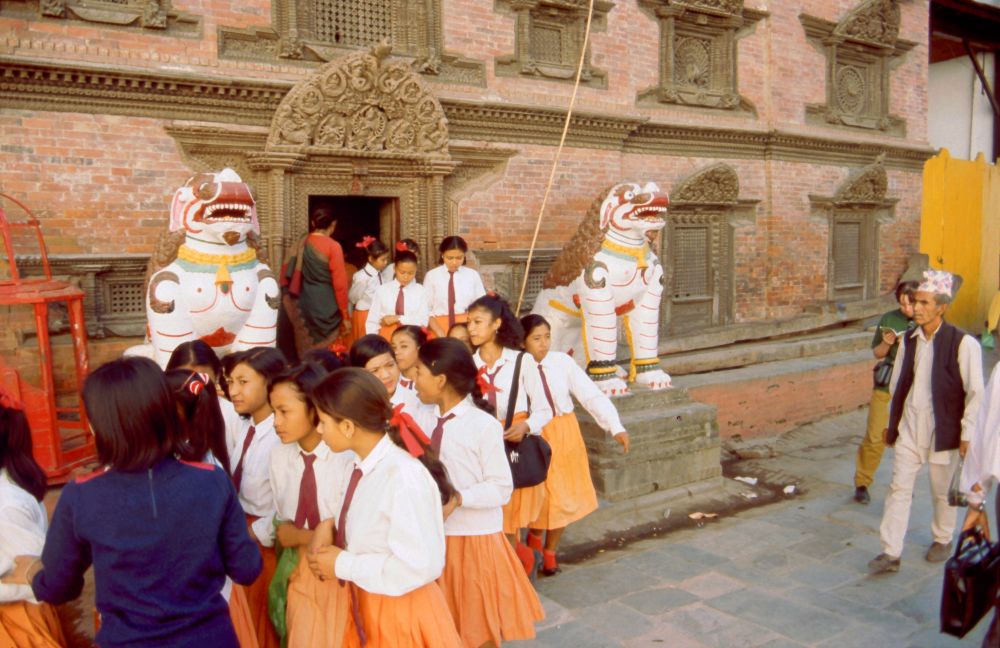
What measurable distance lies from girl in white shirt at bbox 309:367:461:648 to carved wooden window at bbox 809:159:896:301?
11253mm

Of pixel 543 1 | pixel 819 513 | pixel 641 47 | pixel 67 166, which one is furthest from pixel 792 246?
pixel 67 166

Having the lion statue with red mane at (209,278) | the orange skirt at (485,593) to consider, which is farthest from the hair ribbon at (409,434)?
the lion statue with red mane at (209,278)

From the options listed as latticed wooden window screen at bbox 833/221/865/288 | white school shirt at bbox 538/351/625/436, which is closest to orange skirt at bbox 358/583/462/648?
white school shirt at bbox 538/351/625/436

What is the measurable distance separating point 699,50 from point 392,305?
6.49m

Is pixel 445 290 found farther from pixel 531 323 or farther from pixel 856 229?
pixel 856 229

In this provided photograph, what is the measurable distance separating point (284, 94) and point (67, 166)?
1.99m

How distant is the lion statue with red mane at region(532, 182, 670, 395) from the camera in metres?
7.27

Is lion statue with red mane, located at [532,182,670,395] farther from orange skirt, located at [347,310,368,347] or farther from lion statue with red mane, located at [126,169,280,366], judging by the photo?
lion statue with red mane, located at [126,169,280,366]

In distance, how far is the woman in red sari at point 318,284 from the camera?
735cm

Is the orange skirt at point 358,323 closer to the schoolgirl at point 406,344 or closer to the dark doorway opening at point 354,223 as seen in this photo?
the dark doorway opening at point 354,223

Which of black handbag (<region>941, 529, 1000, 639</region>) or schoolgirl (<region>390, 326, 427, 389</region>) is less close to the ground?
schoolgirl (<region>390, 326, 427, 389</region>)

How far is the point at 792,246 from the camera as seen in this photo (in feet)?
40.4

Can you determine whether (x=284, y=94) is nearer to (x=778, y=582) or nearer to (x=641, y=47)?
(x=641, y=47)

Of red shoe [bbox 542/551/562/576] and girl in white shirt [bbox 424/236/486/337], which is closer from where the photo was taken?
red shoe [bbox 542/551/562/576]
